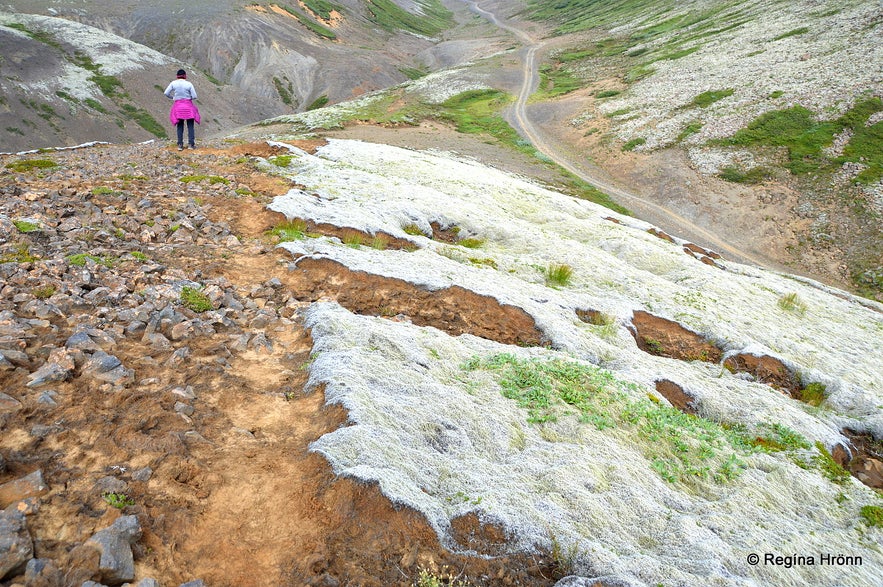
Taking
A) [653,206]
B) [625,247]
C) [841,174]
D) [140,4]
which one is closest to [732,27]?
[841,174]

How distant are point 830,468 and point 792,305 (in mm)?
15487

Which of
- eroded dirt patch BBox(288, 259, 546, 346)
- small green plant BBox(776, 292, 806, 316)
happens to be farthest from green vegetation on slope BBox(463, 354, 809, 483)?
small green plant BBox(776, 292, 806, 316)

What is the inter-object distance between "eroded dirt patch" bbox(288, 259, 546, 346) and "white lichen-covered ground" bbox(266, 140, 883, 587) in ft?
1.76

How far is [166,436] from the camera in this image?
25.0 ft

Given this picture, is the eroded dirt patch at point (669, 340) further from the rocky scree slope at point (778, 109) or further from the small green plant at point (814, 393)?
the rocky scree slope at point (778, 109)

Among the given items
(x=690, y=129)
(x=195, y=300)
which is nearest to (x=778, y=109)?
(x=690, y=129)

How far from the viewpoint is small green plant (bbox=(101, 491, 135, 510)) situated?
6.20 meters

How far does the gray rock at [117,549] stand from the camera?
5.38 meters

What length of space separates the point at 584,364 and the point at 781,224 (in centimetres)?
5139

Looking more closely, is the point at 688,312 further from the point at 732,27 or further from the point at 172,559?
the point at 732,27

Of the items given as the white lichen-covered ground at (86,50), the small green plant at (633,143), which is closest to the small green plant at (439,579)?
the small green plant at (633,143)

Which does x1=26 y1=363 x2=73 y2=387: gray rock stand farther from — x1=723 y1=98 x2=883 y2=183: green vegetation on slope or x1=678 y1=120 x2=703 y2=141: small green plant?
x1=678 y1=120 x2=703 y2=141: small green plant

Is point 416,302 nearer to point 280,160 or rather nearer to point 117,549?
point 117,549

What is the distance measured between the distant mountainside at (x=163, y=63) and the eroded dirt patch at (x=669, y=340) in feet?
380
